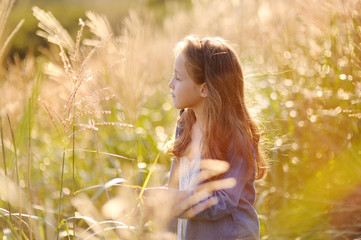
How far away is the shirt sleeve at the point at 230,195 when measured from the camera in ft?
5.77

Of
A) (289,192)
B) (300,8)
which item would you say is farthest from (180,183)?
(300,8)

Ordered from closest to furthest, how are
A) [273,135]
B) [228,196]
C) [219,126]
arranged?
[228,196] < [219,126] < [273,135]

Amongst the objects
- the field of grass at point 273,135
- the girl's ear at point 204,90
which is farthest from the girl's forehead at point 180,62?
the field of grass at point 273,135

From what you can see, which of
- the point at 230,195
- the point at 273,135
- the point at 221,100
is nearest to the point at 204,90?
the point at 221,100

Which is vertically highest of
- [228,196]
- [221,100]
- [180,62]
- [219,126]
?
[180,62]

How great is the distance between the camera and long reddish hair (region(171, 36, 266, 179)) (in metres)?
1.92

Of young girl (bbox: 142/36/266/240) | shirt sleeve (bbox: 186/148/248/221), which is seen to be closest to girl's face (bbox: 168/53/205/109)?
young girl (bbox: 142/36/266/240)

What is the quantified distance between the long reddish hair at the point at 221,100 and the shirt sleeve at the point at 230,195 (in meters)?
0.03

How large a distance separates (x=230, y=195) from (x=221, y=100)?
0.42 metres

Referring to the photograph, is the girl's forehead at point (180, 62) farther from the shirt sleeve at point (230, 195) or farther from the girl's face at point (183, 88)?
the shirt sleeve at point (230, 195)

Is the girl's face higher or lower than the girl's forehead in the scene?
lower

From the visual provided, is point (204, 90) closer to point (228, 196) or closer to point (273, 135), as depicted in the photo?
point (228, 196)

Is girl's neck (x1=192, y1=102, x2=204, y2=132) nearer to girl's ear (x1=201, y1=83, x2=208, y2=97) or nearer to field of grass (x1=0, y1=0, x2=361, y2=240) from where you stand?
girl's ear (x1=201, y1=83, x2=208, y2=97)

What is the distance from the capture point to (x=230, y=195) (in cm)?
180
